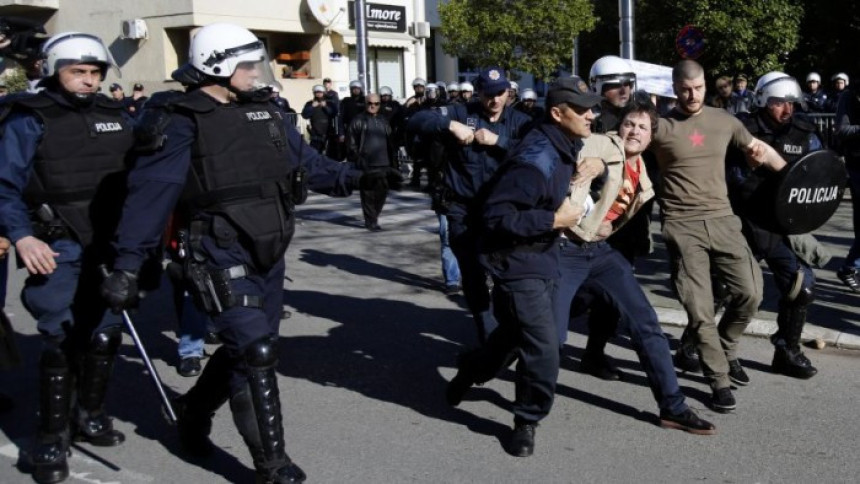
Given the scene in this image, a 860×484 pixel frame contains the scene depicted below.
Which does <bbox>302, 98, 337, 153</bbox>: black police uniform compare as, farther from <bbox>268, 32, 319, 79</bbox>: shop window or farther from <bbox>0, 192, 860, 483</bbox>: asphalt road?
<bbox>0, 192, 860, 483</bbox>: asphalt road

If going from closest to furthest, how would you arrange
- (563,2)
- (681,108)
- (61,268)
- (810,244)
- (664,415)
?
(61,268)
(664,415)
(681,108)
(810,244)
(563,2)

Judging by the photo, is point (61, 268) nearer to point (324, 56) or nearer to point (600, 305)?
point (600, 305)

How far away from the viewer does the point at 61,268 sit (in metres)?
4.68

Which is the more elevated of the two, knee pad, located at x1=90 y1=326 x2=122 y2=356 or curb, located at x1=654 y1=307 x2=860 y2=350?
knee pad, located at x1=90 y1=326 x2=122 y2=356

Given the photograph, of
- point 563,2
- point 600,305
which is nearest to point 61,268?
point 600,305

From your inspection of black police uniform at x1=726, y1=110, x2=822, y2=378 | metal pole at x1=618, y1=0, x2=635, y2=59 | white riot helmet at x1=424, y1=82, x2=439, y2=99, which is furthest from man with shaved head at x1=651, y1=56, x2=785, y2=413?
white riot helmet at x1=424, y1=82, x2=439, y2=99

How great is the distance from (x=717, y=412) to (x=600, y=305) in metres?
→ 0.89

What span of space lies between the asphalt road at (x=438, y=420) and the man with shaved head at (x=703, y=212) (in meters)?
0.48

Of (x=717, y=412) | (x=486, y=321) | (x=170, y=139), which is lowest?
(x=717, y=412)

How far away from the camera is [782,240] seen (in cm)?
584

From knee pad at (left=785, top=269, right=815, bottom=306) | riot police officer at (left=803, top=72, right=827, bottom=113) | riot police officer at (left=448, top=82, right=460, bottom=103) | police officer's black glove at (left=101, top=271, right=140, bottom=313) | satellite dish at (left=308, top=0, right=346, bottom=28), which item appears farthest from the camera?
satellite dish at (left=308, top=0, right=346, bottom=28)

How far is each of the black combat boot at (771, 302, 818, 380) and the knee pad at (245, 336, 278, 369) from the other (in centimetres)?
324

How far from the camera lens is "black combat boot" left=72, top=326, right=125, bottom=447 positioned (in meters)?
4.81

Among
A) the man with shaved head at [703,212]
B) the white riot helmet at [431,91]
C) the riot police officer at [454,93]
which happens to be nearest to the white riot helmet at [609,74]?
the man with shaved head at [703,212]
